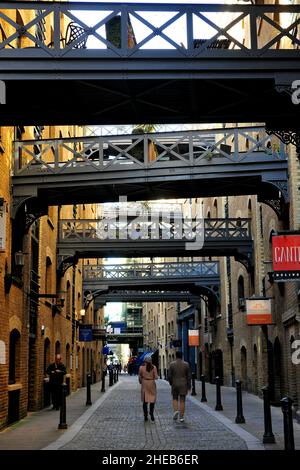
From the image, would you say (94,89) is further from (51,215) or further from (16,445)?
(51,215)

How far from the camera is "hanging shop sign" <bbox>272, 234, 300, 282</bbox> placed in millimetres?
11086

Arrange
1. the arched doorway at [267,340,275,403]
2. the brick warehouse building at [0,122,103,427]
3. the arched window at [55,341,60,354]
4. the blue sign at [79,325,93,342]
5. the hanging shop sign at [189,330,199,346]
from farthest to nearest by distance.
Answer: the hanging shop sign at [189,330,199,346]
the blue sign at [79,325,93,342]
the arched window at [55,341,60,354]
the arched doorway at [267,340,275,403]
the brick warehouse building at [0,122,103,427]

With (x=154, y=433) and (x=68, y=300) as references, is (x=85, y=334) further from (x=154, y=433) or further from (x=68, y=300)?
(x=154, y=433)

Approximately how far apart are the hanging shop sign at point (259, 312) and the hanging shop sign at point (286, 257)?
7.13 meters

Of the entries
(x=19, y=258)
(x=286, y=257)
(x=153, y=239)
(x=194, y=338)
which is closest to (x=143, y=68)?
(x=286, y=257)

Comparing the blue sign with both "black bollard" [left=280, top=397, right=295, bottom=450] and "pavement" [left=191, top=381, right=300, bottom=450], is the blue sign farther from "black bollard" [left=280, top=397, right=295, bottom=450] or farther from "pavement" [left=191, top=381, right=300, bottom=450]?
"black bollard" [left=280, top=397, right=295, bottom=450]

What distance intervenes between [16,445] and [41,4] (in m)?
6.88

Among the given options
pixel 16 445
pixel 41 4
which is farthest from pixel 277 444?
pixel 41 4

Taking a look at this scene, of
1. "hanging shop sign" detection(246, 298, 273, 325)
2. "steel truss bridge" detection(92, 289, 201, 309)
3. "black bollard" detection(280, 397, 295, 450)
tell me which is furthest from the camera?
"steel truss bridge" detection(92, 289, 201, 309)

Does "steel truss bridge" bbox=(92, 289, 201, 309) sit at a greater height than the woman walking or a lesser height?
greater

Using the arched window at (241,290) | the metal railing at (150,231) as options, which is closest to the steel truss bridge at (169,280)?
the arched window at (241,290)

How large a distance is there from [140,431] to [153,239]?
11449 mm

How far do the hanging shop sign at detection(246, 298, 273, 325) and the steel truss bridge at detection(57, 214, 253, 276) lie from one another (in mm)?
5571

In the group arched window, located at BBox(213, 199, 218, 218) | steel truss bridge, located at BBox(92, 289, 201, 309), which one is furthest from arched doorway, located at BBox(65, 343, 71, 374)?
steel truss bridge, located at BBox(92, 289, 201, 309)
